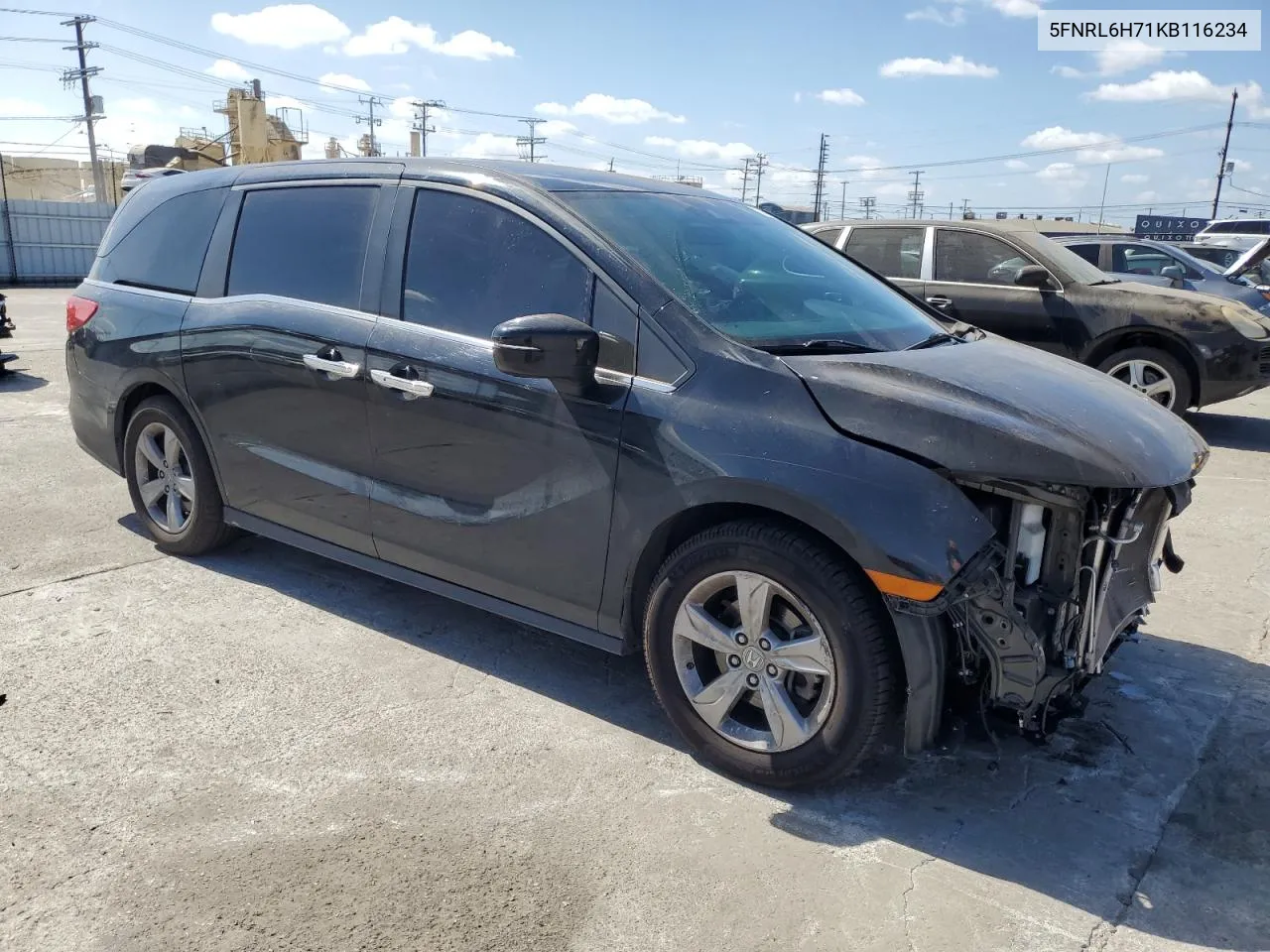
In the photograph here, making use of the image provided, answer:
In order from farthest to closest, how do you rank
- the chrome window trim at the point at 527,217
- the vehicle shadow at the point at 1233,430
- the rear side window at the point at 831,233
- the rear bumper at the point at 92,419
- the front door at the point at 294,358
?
1. the rear side window at the point at 831,233
2. the vehicle shadow at the point at 1233,430
3. the rear bumper at the point at 92,419
4. the front door at the point at 294,358
5. the chrome window trim at the point at 527,217

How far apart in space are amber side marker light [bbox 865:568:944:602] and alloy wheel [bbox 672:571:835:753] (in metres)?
0.23

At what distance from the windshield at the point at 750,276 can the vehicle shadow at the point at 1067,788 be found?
4.54 feet

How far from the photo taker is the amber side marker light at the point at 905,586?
2.68 m

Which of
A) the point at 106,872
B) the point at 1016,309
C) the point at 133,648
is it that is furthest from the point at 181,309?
the point at 1016,309

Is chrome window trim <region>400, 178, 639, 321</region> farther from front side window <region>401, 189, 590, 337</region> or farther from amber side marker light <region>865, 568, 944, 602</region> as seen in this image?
amber side marker light <region>865, 568, 944, 602</region>

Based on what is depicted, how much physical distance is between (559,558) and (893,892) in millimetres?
1452

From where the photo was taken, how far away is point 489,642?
4090 mm

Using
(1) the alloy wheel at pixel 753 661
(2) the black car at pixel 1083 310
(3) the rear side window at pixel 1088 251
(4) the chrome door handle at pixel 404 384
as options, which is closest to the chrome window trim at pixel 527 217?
(4) the chrome door handle at pixel 404 384

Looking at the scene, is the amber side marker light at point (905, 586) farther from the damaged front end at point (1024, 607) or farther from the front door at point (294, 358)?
the front door at point (294, 358)

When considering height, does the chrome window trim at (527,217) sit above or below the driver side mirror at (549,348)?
above

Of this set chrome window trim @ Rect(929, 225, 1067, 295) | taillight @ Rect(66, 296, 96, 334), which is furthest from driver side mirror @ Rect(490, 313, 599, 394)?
chrome window trim @ Rect(929, 225, 1067, 295)

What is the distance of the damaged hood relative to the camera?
2.73 m

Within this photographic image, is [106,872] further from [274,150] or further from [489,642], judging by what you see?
[274,150]

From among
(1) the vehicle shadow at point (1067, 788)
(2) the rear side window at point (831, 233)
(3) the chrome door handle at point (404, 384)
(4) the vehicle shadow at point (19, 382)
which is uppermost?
(2) the rear side window at point (831, 233)
